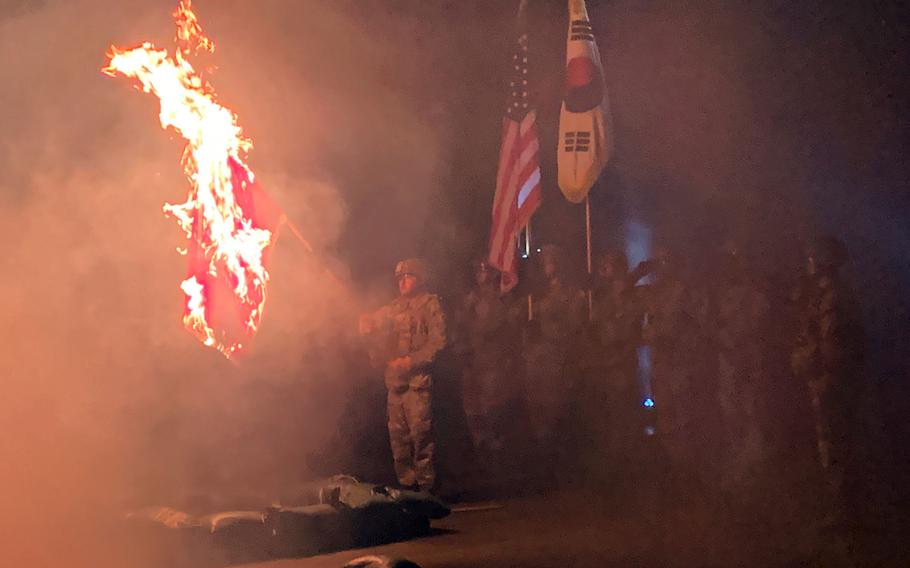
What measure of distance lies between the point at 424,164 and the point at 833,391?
17.0 feet

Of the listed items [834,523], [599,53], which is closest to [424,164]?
[599,53]

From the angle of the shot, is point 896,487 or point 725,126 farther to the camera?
point 725,126

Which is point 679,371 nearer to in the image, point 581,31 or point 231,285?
point 231,285

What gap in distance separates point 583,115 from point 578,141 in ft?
0.93

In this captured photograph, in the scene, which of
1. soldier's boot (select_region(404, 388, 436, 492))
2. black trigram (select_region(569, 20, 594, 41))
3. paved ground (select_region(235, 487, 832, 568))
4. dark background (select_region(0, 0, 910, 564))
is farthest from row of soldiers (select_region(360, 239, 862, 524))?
black trigram (select_region(569, 20, 594, 41))

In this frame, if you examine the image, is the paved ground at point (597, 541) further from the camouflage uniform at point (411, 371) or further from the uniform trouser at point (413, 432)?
the camouflage uniform at point (411, 371)

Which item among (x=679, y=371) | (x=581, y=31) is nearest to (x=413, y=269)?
(x=679, y=371)

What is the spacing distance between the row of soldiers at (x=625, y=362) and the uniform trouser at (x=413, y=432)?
1 cm

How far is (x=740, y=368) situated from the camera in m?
7.20

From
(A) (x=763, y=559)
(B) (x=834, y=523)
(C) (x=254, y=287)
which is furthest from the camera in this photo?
(C) (x=254, y=287)

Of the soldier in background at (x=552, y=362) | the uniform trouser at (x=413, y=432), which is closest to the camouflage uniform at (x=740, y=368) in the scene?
the soldier in background at (x=552, y=362)

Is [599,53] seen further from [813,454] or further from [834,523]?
[834,523]

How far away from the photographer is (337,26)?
9.38 meters

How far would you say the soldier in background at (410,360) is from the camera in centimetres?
745
